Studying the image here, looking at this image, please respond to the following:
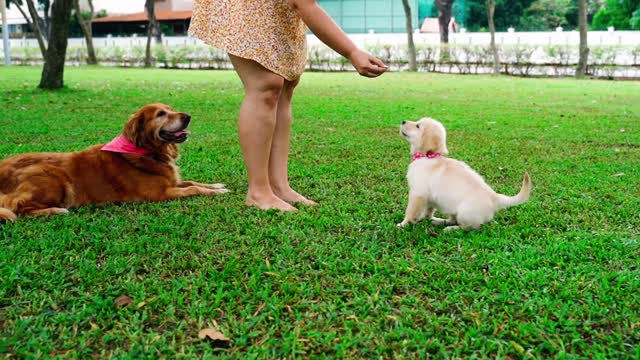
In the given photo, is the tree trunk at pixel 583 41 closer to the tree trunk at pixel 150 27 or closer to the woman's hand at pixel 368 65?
the tree trunk at pixel 150 27

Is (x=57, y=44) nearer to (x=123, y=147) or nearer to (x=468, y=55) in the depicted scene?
(x=123, y=147)

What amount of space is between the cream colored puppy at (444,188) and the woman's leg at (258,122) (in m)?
0.79

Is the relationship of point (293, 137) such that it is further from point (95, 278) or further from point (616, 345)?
point (616, 345)

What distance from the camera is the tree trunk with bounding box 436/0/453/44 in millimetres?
31125

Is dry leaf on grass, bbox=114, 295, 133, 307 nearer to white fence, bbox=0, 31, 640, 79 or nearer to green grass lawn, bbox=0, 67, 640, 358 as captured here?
green grass lawn, bbox=0, 67, 640, 358

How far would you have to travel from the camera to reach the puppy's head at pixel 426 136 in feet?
11.5

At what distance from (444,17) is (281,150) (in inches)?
1159

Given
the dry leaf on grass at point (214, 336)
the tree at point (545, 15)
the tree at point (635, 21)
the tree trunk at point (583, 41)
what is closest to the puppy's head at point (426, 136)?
the dry leaf on grass at point (214, 336)

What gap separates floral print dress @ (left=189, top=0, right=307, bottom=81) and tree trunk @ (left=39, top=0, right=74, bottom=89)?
378 inches

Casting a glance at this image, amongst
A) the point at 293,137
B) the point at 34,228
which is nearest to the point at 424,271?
the point at 34,228

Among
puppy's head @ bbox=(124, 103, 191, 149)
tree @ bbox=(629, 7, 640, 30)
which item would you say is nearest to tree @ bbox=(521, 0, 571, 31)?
tree @ bbox=(629, 7, 640, 30)

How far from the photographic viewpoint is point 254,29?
3.71m

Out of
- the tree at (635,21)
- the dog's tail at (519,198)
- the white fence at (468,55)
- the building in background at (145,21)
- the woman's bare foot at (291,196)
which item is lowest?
the woman's bare foot at (291,196)

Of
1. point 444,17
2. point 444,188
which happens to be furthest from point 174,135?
point 444,17
